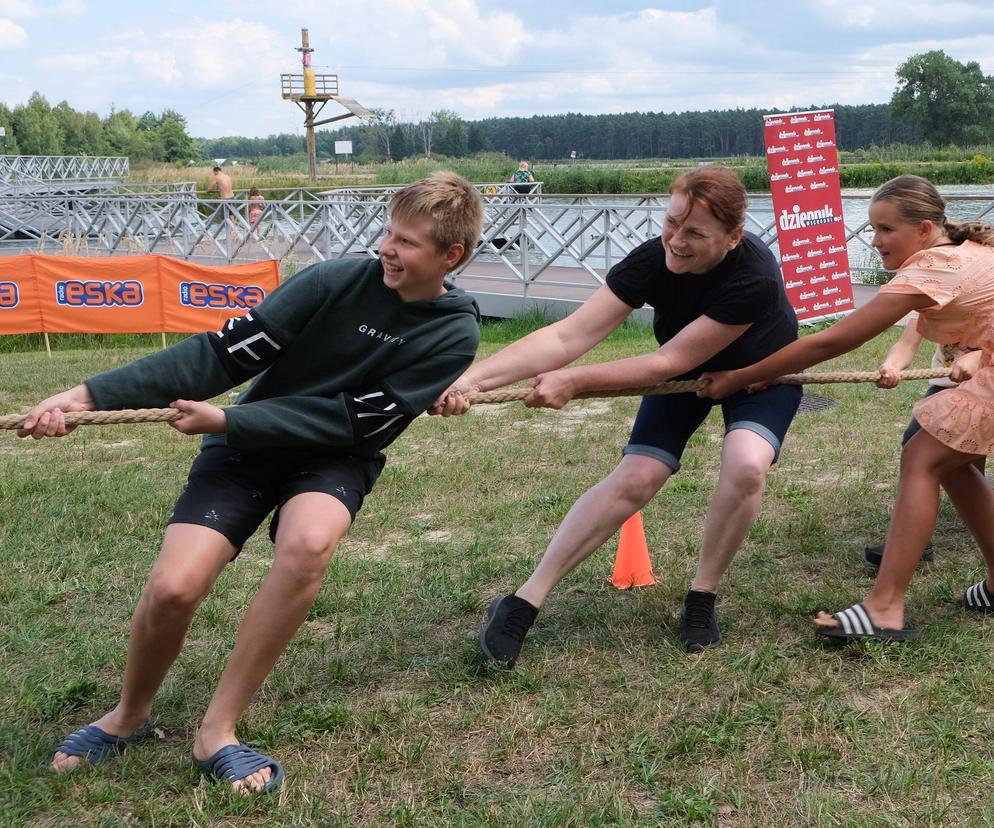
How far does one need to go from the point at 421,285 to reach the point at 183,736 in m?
1.50

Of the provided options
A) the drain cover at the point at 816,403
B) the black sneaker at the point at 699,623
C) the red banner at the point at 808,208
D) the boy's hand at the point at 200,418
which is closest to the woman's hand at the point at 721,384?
the black sneaker at the point at 699,623

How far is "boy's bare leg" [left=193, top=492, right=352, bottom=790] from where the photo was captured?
8.91 ft

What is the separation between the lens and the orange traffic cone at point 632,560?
425 cm

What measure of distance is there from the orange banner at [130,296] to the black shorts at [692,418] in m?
8.83

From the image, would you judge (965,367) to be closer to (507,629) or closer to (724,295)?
(724,295)

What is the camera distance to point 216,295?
11.9 m

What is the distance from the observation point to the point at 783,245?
37.5 ft

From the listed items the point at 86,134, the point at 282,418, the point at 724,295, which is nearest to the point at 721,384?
the point at 724,295

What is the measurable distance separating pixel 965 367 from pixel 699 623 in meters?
1.34

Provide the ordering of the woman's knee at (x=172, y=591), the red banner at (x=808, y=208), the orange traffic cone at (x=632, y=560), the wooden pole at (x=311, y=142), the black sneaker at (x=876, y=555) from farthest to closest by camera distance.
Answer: the wooden pole at (x=311, y=142) < the red banner at (x=808, y=208) < the black sneaker at (x=876, y=555) < the orange traffic cone at (x=632, y=560) < the woman's knee at (x=172, y=591)

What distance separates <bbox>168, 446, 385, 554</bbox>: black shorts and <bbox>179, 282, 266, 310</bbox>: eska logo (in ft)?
30.1

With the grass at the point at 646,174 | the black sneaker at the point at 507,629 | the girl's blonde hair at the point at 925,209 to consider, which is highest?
the grass at the point at 646,174

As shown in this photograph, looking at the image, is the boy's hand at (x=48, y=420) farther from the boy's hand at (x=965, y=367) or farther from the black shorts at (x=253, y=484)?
the boy's hand at (x=965, y=367)

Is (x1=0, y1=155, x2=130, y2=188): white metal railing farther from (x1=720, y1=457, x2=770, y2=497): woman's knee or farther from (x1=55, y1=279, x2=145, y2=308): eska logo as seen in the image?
(x1=720, y1=457, x2=770, y2=497): woman's knee
